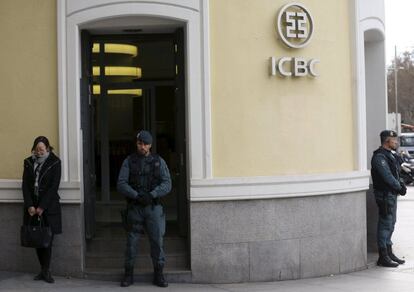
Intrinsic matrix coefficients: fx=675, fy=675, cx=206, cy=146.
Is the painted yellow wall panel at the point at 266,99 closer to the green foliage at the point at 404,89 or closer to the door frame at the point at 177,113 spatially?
the door frame at the point at 177,113

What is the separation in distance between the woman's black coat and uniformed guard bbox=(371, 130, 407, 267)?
4815mm

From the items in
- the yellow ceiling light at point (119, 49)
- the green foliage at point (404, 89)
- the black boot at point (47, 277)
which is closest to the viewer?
the black boot at point (47, 277)

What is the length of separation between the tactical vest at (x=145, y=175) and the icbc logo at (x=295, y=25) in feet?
8.29

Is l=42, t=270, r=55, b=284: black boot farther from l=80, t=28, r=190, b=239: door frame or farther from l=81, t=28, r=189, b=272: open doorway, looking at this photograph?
l=80, t=28, r=190, b=239: door frame

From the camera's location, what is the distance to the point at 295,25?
9.21m

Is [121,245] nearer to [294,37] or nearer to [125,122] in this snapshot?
[125,122]

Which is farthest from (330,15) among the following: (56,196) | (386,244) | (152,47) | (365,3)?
(56,196)

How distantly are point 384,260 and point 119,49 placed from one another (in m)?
5.15

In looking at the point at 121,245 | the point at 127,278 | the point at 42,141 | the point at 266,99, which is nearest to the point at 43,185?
the point at 42,141

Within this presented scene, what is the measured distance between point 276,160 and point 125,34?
275 cm

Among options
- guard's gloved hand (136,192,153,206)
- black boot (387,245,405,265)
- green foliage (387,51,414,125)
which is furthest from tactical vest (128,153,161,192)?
green foliage (387,51,414,125)

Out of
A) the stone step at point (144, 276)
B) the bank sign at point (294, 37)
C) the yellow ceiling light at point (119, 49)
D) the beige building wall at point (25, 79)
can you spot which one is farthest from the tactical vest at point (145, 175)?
the yellow ceiling light at point (119, 49)

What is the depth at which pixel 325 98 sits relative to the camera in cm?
952

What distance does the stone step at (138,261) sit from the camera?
351 inches
